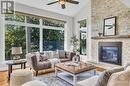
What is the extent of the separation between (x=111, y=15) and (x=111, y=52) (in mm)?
1677

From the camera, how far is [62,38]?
24.4 ft

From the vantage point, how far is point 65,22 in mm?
7320

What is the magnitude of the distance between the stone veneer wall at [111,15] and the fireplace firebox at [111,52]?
160 millimetres

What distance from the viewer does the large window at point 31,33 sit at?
5355 millimetres

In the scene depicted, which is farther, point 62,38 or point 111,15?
point 62,38

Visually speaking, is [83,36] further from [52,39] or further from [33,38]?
[33,38]

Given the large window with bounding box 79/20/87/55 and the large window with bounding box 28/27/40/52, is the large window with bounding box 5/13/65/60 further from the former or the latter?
the large window with bounding box 79/20/87/55

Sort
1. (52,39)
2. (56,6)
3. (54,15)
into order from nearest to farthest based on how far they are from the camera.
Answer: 1. (56,6)
2. (54,15)
3. (52,39)

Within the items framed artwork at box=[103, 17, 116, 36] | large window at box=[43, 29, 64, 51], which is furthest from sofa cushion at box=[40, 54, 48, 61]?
framed artwork at box=[103, 17, 116, 36]

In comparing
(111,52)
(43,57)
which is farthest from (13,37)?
(111,52)

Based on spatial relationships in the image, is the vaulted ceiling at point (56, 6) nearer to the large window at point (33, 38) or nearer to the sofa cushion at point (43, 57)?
the large window at point (33, 38)

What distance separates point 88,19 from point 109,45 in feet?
6.33

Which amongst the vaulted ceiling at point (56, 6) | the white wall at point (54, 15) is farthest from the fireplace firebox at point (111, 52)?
the white wall at point (54, 15)

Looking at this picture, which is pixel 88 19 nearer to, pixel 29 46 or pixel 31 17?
pixel 31 17
